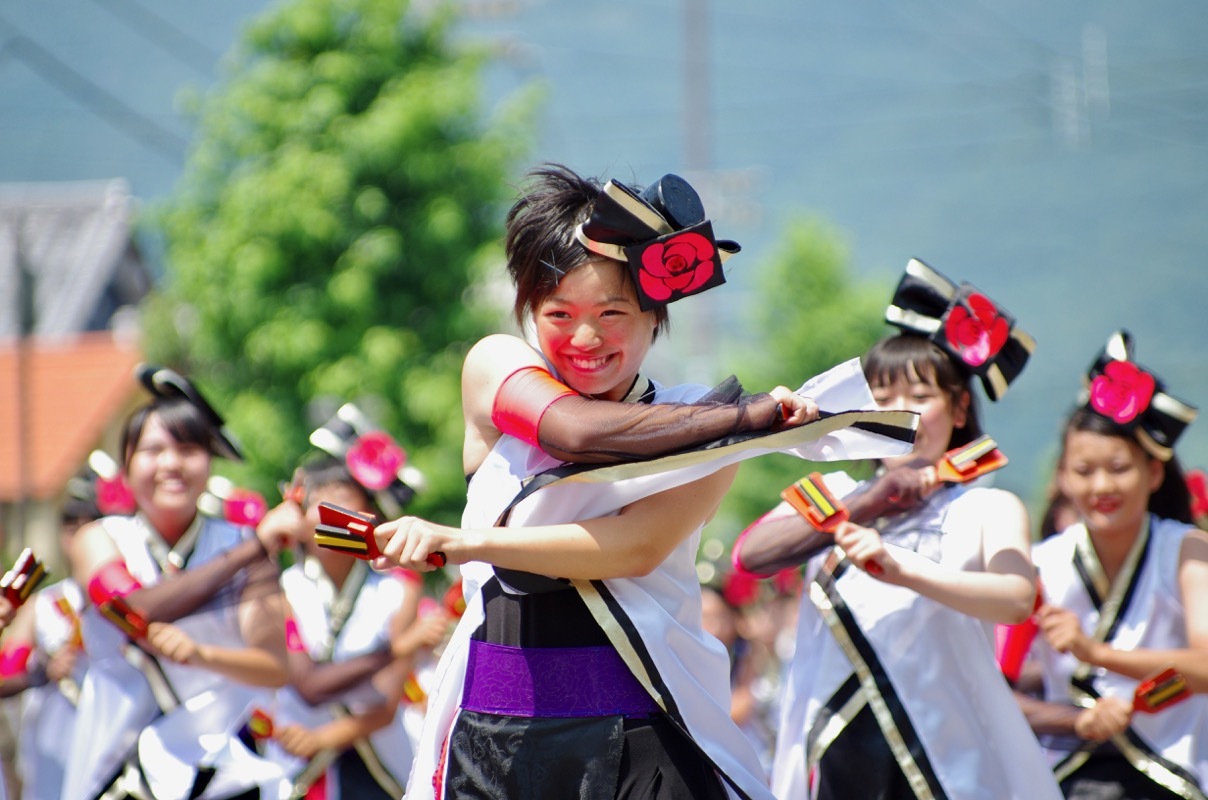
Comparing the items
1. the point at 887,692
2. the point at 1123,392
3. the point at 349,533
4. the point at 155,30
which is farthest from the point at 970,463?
the point at 155,30

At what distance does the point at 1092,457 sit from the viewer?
438 centimetres

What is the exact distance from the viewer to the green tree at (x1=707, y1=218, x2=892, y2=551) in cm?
2388

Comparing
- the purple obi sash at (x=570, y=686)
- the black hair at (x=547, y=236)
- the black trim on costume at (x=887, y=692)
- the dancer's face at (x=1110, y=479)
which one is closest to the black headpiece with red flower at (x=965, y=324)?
the dancer's face at (x=1110, y=479)

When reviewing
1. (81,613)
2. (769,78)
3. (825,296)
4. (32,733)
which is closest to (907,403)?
(81,613)

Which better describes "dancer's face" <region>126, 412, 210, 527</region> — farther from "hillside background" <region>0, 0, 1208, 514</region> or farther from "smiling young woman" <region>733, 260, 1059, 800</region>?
"hillside background" <region>0, 0, 1208, 514</region>

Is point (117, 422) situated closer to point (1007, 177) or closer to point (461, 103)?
point (461, 103)

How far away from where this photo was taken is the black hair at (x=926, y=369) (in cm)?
395

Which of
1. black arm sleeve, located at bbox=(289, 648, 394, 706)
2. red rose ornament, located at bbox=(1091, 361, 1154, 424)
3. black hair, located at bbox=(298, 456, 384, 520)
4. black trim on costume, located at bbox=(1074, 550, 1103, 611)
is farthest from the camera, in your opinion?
black hair, located at bbox=(298, 456, 384, 520)

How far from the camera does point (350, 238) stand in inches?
636

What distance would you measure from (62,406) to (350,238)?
29.0 ft

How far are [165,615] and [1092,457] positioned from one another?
292 cm

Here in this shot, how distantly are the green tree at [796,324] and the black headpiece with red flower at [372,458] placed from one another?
17.7 m

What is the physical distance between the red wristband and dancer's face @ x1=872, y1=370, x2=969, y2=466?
1.46 metres

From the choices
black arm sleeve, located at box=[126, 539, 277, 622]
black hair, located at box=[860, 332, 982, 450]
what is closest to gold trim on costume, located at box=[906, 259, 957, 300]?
black hair, located at box=[860, 332, 982, 450]
